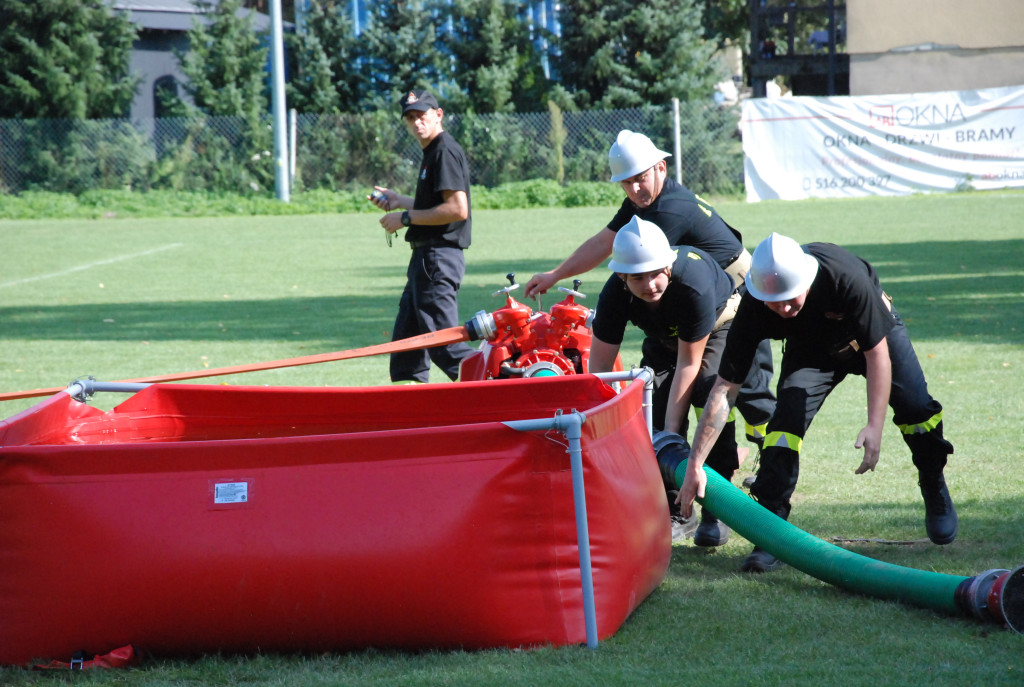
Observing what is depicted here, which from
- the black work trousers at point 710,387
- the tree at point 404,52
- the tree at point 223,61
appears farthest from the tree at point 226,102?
the black work trousers at point 710,387

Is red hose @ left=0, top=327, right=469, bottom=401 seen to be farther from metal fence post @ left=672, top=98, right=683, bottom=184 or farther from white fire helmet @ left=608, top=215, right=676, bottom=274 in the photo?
metal fence post @ left=672, top=98, right=683, bottom=184

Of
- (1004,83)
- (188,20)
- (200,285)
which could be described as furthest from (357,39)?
(200,285)

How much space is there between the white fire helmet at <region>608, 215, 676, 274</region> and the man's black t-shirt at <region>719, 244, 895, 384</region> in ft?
1.33

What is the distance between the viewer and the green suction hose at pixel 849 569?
4055 millimetres

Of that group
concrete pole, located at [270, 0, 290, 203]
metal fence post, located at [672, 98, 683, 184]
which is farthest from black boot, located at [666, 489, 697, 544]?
concrete pole, located at [270, 0, 290, 203]

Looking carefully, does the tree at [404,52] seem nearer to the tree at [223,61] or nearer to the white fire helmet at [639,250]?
the tree at [223,61]

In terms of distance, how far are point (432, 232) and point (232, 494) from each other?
4326 millimetres

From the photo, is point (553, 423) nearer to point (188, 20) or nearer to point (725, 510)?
point (725, 510)

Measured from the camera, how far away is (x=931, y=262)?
611 inches

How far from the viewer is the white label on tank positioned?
153 inches

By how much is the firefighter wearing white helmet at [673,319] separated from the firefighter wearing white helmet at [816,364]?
249 mm

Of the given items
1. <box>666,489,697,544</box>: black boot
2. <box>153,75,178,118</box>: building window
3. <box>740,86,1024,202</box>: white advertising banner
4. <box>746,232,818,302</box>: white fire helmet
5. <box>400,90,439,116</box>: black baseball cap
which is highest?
<box>153,75,178,118</box>: building window

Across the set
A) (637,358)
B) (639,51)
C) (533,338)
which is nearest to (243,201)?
(639,51)

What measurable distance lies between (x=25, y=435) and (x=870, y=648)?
3.15 m
